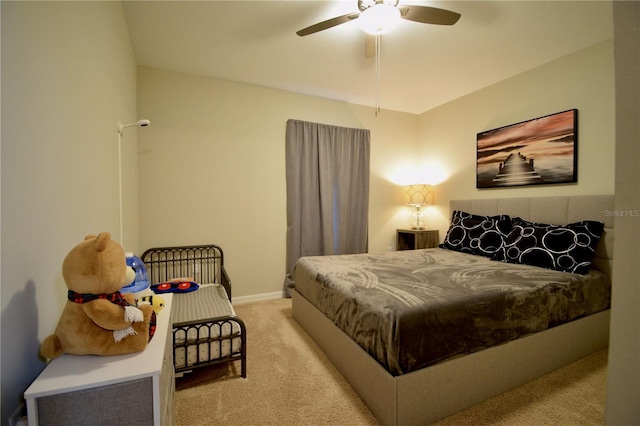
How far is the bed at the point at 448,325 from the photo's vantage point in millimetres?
1288

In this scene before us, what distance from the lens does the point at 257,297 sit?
10.5ft

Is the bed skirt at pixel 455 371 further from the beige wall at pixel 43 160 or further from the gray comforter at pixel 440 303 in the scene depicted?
the beige wall at pixel 43 160

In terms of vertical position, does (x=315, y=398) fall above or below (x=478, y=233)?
below

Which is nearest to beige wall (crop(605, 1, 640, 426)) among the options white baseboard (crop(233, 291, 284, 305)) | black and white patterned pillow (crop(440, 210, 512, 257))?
black and white patterned pillow (crop(440, 210, 512, 257))

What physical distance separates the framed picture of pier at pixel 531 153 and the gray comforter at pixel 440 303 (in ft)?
3.60

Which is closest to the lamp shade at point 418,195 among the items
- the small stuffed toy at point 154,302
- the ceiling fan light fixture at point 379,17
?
the ceiling fan light fixture at point 379,17

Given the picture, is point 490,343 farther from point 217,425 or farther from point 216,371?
point 216,371

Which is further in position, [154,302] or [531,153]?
[531,153]

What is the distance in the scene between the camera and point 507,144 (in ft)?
9.80

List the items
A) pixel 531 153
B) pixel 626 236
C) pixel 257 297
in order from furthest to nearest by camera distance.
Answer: pixel 257 297
pixel 531 153
pixel 626 236

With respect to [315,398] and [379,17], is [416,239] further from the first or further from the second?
[379,17]

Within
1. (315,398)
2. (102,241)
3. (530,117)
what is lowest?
(315,398)

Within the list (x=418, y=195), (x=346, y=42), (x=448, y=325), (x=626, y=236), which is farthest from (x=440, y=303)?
(x=418, y=195)

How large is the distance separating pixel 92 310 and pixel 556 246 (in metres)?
3.02
